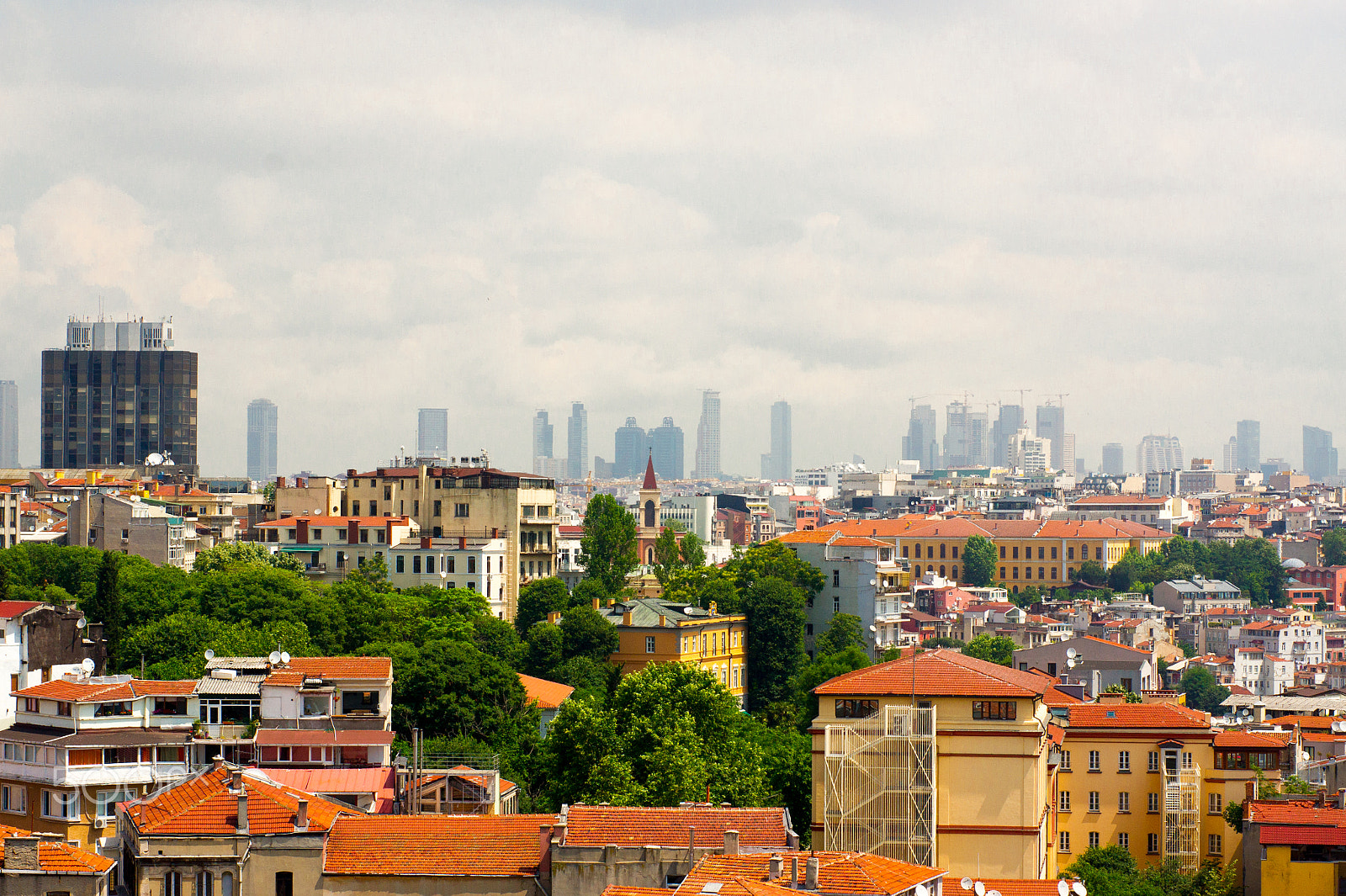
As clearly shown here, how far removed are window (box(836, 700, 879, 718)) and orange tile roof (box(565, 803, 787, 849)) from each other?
421 inches

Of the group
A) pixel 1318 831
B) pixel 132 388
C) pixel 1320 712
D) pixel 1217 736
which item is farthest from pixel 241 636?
pixel 132 388

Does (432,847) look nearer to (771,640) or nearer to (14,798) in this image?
(14,798)

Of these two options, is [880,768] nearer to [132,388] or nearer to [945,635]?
[945,635]

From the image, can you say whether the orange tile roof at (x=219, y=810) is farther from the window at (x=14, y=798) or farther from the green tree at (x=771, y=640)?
the green tree at (x=771, y=640)

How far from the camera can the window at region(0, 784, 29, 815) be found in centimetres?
4341

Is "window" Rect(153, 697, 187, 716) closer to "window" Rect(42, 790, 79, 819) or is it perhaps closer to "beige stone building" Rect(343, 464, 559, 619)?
"window" Rect(42, 790, 79, 819)

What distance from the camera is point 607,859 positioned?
31.6 m

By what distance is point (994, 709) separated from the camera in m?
44.0

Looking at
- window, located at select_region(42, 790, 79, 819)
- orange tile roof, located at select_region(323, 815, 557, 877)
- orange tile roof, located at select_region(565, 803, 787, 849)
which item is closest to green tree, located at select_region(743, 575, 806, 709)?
window, located at select_region(42, 790, 79, 819)

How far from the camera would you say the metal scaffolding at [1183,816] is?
170 ft

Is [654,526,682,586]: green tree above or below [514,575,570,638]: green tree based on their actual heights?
above

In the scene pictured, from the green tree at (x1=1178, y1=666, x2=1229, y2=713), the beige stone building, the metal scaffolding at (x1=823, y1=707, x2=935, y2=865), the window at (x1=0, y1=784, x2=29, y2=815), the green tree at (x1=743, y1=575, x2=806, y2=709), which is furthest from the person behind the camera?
the green tree at (x1=1178, y1=666, x2=1229, y2=713)

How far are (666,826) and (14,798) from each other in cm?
1849

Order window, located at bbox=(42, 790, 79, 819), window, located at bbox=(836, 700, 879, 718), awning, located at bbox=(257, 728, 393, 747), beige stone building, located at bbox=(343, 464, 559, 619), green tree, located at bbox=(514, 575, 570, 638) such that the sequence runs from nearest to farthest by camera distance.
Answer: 1. window, located at bbox=(42, 790, 79, 819)
2. window, located at bbox=(836, 700, 879, 718)
3. awning, located at bbox=(257, 728, 393, 747)
4. green tree, located at bbox=(514, 575, 570, 638)
5. beige stone building, located at bbox=(343, 464, 559, 619)
